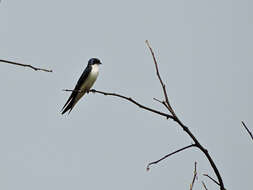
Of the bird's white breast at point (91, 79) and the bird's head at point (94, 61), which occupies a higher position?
the bird's head at point (94, 61)

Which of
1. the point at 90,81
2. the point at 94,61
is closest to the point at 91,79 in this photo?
the point at 90,81

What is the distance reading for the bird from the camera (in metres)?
9.77

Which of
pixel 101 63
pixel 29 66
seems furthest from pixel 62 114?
pixel 29 66

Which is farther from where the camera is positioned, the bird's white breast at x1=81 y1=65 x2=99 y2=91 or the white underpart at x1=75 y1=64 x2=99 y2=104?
the bird's white breast at x1=81 y1=65 x2=99 y2=91

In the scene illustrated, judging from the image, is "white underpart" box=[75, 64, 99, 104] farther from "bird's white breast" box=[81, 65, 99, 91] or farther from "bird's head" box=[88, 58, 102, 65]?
"bird's head" box=[88, 58, 102, 65]

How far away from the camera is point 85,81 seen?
10.2 meters

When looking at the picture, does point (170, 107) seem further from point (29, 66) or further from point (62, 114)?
point (62, 114)

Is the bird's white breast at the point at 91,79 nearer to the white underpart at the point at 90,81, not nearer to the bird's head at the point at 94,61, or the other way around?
the white underpart at the point at 90,81

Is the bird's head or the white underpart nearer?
the white underpart

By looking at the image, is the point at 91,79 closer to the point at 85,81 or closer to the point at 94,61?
the point at 85,81

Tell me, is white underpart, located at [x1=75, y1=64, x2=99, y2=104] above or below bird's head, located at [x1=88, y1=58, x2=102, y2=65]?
below

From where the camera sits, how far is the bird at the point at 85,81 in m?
9.77

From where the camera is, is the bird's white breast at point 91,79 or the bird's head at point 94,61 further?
the bird's head at point 94,61

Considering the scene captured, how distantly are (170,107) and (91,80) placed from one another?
26.8ft
